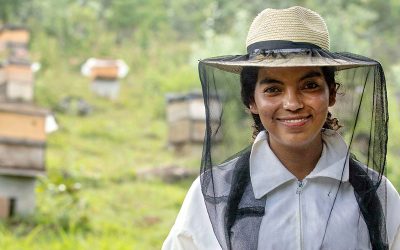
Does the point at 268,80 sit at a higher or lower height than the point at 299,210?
higher

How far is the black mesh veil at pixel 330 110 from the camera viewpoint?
1.94m

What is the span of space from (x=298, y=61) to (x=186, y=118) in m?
7.32

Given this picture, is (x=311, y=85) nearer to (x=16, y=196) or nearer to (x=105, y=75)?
(x=16, y=196)

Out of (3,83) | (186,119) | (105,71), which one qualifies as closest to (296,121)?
(186,119)

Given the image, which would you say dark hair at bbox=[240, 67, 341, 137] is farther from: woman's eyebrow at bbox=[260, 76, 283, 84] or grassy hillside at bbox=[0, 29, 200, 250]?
grassy hillside at bbox=[0, 29, 200, 250]

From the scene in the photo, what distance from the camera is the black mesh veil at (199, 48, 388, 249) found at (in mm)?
1940

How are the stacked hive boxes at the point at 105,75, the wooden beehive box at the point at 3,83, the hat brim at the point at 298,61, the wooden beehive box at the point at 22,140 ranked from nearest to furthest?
1. the hat brim at the point at 298,61
2. the wooden beehive box at the point at 22,140
3. the wooden beehive box at the point at 3,83
4. the stacked hive boxes at the point at 105,75

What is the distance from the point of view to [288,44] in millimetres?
1944

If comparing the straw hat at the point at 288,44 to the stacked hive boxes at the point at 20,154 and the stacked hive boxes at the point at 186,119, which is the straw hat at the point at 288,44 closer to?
the stacked hive boxes at the point at 20,154

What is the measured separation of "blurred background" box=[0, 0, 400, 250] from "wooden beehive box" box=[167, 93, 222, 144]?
16 millimetres

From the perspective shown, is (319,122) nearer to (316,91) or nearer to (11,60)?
(316,91)

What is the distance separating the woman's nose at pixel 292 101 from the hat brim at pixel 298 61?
0.28ft

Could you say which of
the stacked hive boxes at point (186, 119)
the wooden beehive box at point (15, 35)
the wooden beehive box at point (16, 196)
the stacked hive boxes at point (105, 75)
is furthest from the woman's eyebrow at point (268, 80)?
the stacked hive boxes at point (105, 75)

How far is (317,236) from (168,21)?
14199 millimetres
